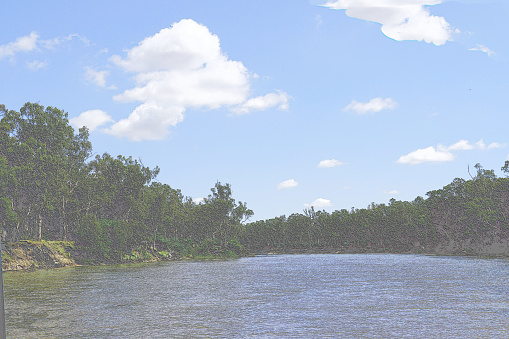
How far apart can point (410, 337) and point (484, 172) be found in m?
148

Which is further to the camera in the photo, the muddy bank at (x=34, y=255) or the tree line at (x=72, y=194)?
the tree line at (x=72, y=194)

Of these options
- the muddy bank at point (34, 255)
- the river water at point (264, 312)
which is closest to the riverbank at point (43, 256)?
the muddy bank at point (34, 255)

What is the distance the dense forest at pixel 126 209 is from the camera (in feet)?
310

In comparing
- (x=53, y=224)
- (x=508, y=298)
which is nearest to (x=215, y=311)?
(x=508, y=298)

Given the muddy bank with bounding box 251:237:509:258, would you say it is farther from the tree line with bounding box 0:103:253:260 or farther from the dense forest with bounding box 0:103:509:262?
the tree line with bounding box 0:103:253:260

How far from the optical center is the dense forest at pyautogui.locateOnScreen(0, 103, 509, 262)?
94.4m

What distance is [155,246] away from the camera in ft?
437

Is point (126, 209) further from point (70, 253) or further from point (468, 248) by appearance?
point (468, 248)

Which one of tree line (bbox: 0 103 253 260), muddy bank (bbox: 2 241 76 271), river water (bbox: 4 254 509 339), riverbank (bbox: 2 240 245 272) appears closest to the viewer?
river water (bbox: 4 254 509 339)

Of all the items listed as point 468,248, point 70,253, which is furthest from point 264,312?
point 468,248

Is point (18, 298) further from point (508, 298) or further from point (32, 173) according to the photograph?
point (32, 173)

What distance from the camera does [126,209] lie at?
127 metres

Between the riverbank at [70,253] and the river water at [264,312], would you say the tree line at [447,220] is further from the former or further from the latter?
the river water at [264,312]

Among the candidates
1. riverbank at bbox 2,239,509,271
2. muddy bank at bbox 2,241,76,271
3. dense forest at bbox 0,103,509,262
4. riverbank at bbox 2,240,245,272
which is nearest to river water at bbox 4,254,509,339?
muddy bank at bbox 2,241,76,271
